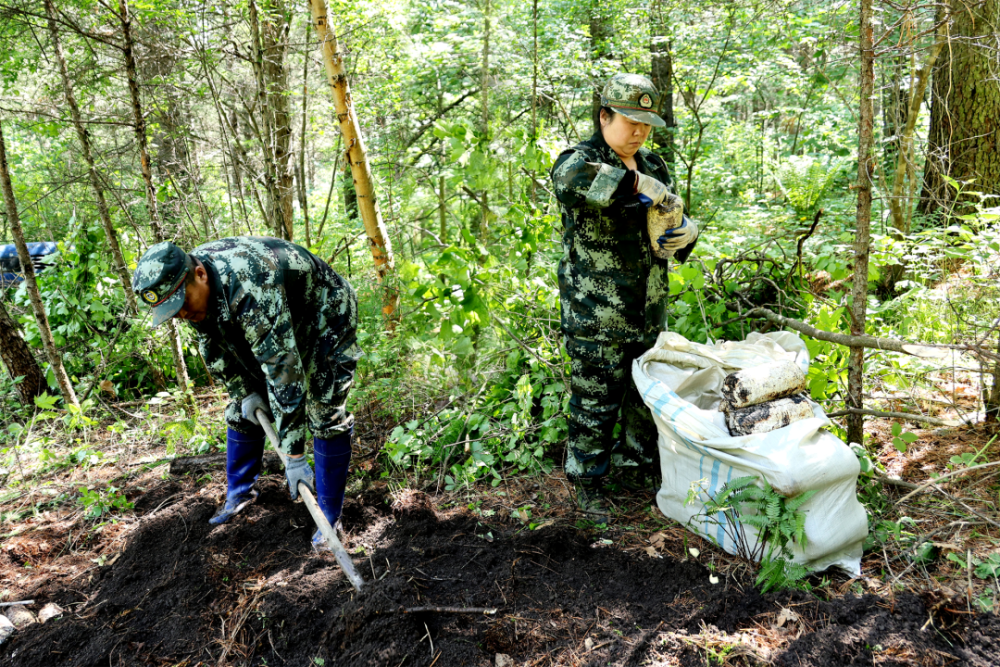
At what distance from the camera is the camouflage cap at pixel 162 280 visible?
1940 millimetres

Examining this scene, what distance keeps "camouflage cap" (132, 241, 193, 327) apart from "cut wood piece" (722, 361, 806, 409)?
6.63 feet

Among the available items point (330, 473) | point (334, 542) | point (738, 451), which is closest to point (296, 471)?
point (330, 473)

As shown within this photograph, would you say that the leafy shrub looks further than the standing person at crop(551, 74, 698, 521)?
No

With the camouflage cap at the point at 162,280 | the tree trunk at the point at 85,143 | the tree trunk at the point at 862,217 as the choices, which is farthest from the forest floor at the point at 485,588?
the tree trunk at the point at 85,143

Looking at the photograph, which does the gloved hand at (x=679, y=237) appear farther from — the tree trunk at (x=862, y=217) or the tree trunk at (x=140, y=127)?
the tree trunk at (x=140, y=127)

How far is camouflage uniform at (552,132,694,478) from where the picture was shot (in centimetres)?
228

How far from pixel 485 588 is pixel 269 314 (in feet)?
4.34

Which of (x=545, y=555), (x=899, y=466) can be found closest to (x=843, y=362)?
(x=899, y=466)

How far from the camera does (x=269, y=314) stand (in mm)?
2139

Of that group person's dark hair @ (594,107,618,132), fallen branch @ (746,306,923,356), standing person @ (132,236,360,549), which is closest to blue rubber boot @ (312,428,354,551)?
standing person @ (132,236,360,549)

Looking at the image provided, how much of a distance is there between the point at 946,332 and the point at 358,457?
121 inches

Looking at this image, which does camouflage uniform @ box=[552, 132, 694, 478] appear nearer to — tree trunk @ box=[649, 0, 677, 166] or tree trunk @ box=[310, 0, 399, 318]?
tree trunk @ box=[310, 0, 399, 318]

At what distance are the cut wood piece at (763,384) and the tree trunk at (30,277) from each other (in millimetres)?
4017

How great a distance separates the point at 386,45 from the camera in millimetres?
6117
